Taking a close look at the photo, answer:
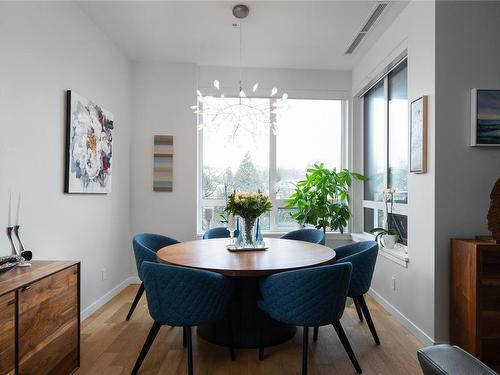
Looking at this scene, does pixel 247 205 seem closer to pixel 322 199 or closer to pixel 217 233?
pixel 217 233

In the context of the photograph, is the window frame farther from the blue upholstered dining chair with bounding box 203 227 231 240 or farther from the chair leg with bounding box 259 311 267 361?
the blue upholstered dining chair with bounding box 203 227 231 240

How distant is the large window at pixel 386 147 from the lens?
3.47 metres

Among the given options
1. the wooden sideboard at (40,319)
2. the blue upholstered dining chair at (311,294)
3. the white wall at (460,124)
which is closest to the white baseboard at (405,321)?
the white wall at (460,124)

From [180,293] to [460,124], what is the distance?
2425 millimetres

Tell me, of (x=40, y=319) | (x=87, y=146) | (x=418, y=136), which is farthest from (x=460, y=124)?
(x=87, y=146)

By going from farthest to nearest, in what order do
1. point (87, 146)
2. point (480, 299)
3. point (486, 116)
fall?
point (87, 146)
point (486, 116)
point (480, 299)

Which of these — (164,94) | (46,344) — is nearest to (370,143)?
(164,94)

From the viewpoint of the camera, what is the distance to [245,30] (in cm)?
356

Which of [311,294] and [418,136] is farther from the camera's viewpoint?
[418,136]

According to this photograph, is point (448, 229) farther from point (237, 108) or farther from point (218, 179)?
point (218, 179)

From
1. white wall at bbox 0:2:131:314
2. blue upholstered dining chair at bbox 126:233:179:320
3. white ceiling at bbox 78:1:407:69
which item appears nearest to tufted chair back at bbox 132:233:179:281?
blue upholstered dining chair at bbox 126:233:179:320

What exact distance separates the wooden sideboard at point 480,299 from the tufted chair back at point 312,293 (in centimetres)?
94

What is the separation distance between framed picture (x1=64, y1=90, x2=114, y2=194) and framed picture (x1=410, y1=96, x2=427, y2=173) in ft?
9.70

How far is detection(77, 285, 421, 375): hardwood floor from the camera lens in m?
2.32
